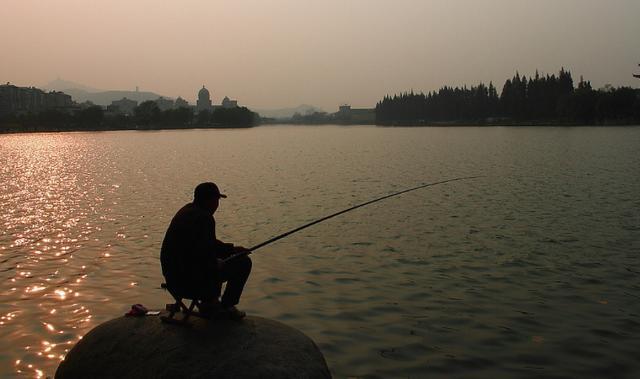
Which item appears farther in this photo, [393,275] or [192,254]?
[393,275]

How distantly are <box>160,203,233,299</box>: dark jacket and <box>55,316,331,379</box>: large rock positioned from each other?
0.38 m

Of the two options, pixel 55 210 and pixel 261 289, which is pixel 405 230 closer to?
pixel 261 289

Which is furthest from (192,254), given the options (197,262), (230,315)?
(230,315)

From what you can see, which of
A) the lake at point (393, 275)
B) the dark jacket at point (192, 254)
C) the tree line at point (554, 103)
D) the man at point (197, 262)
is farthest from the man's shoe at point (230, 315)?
the tree line at point (554, 103)

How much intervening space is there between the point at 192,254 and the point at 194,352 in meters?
1.08

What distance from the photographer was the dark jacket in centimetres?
591

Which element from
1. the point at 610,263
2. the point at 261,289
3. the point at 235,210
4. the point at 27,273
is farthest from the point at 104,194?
the point at 610,263

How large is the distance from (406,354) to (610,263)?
659 centimetres

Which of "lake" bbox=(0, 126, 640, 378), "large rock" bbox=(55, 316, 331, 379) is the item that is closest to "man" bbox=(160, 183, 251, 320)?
"large rock" bbox=(55, 316, 331, 379)

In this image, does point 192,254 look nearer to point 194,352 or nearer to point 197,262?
point 197,262

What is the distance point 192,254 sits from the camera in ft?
19.4

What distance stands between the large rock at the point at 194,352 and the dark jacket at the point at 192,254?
0.38 meters

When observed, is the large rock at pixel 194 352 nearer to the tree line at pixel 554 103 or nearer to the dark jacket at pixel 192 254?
the dark jacket at pixel 192 254

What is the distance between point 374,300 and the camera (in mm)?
9469
